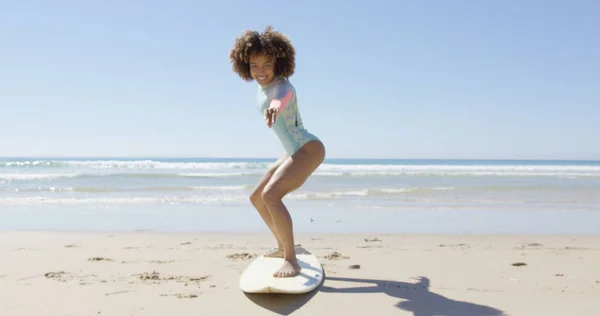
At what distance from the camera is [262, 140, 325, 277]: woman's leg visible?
155 inches

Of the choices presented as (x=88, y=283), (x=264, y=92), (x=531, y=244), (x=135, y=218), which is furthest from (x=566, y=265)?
(x=135, y=218)

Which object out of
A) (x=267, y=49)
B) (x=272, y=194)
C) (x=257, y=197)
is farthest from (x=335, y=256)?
(x=267, y=49)

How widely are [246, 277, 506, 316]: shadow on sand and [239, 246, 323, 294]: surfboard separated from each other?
7cm

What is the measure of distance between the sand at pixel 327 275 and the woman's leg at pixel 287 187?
36 centimetres

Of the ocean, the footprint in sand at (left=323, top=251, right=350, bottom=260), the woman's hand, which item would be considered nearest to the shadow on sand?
the footprint in sand at (left=323, top=251, right=350, bottom=260)

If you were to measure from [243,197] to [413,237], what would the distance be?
6209 mm

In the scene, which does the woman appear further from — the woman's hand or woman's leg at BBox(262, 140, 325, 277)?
the woman's hand

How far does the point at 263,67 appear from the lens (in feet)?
13.4

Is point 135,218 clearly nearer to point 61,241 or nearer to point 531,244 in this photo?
point 61,241

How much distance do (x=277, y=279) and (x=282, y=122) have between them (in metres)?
1.24

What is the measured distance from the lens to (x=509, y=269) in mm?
4703

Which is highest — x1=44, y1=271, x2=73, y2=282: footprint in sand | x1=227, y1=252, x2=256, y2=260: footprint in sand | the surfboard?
the surfboard

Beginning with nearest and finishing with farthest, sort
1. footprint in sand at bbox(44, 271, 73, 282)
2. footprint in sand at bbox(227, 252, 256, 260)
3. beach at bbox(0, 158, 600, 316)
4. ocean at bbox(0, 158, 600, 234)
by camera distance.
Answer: beach at bbox(0, 158, 600, 316) → footprint in sand at bbox(44, 271, 73, 282) → footprint in sand at bbox(227, 252, 256, 260) → ocean at bbox(0, 158, 600, 234)

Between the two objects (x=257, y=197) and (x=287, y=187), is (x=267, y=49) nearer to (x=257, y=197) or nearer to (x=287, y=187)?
(x=287, y=187)
